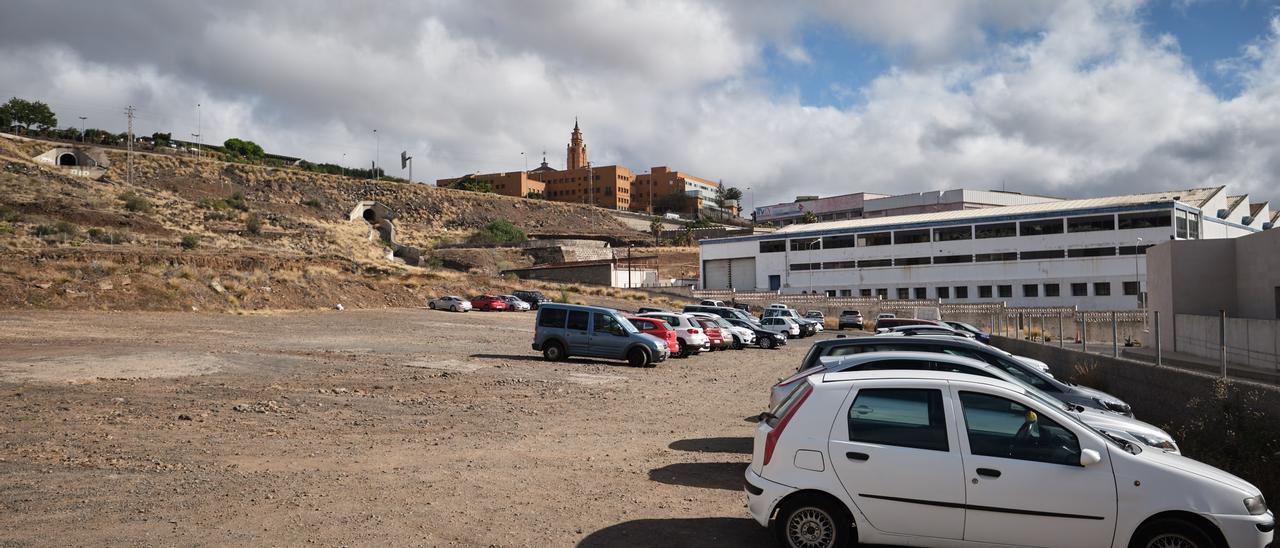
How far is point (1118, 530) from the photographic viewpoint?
5992 millimetres

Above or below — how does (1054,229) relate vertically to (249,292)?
above

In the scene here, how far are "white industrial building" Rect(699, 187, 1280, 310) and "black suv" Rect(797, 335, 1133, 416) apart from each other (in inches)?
2573

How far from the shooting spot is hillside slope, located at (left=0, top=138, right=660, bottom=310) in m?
37.4

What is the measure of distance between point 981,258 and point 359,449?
77.4 m

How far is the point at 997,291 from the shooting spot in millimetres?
78562

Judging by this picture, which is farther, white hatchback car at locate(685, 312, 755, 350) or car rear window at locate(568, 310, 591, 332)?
white hatchback car at locate(685, 312, 755, 350)

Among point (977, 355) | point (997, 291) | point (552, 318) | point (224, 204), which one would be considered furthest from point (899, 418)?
point (224, 204)

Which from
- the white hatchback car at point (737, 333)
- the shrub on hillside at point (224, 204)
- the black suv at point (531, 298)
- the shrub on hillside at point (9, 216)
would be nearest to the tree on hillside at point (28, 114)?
the shrub on hillside at point (224, 204)

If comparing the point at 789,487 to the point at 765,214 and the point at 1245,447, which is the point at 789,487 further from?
the point at 765,214

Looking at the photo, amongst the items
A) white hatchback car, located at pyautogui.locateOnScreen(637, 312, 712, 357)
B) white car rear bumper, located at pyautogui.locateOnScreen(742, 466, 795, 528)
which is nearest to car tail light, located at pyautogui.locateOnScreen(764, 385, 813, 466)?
white car rear bumper, located at pyautogui.locateOnScreen(742, 466, 795, 528)

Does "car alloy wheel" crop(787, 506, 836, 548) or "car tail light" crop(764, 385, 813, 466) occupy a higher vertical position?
"car tail light" crop(764, 385, 813, 466)

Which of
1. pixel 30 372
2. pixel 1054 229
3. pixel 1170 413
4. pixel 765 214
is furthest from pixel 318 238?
pixel 765 214

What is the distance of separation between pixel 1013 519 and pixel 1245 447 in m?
5.54

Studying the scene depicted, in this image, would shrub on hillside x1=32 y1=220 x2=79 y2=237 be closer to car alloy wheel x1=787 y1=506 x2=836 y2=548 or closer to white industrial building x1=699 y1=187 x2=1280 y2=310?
car alloy wheel x1=787 y1=506 x2=836 y2=548
